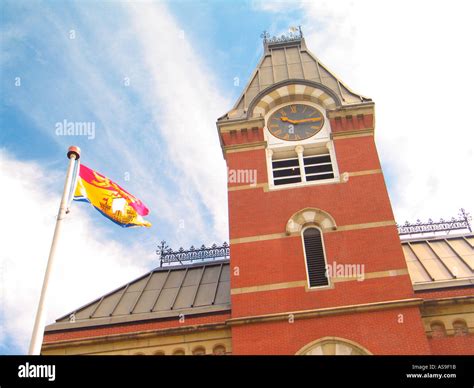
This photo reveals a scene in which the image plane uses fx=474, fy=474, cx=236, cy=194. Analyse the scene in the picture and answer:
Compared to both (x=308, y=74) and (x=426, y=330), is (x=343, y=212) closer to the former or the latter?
(x=426, y=330)

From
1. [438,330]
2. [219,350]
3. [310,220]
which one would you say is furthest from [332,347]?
[310,220]

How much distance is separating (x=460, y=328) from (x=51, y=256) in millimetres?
12410

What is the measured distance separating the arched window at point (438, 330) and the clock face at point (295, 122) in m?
9.03

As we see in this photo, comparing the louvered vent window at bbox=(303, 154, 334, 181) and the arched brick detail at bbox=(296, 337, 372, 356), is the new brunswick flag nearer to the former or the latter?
the arched brick detail at bbox=(296, 337, 372, 356)

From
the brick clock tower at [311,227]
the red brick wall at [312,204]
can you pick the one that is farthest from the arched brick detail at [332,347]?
the red brick wall at [312,204]

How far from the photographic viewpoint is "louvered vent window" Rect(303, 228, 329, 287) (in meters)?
16.3

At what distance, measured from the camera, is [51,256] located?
1005 centimetres

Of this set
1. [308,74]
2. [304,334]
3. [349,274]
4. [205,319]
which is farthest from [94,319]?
[308,74]

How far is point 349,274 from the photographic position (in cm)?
1611

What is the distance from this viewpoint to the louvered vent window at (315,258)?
16.3m

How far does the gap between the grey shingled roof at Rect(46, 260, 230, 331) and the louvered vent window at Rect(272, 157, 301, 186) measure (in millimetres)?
4619
